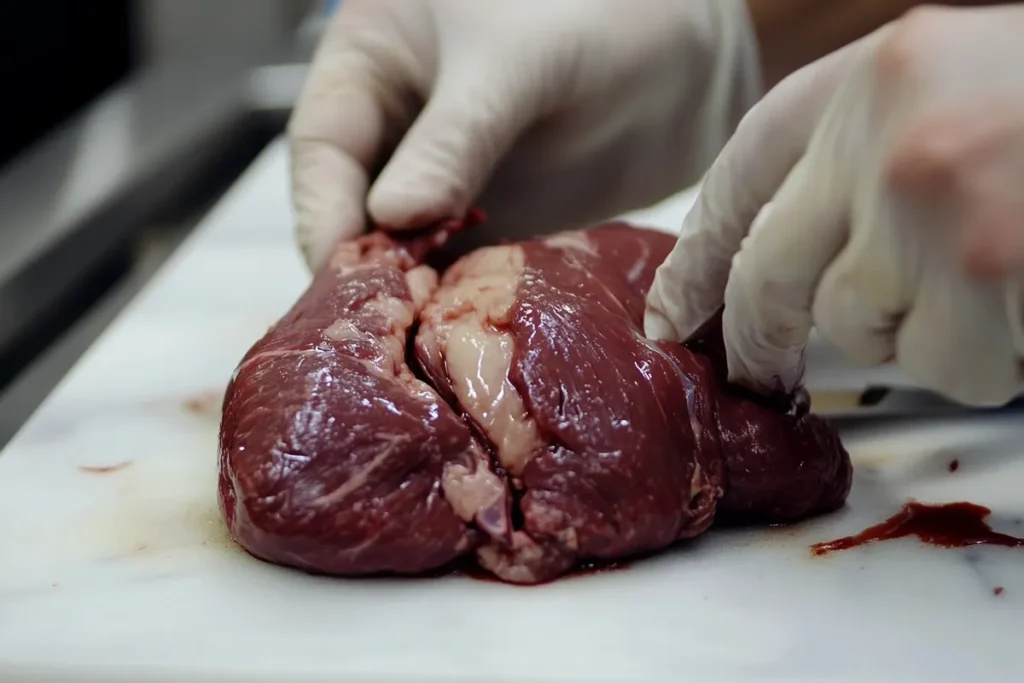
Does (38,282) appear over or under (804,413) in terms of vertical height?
under

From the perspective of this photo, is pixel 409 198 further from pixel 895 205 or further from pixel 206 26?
pixel 206 26

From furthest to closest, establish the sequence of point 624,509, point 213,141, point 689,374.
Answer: point 213,141 < point 689,374 < point 624,509

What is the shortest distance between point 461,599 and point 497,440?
0.79 feet

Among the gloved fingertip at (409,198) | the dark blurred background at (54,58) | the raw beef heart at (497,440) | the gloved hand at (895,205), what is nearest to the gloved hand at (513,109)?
the gloved fingertip at (409,198)

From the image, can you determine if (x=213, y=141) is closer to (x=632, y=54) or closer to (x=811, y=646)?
(x=632, y=54)

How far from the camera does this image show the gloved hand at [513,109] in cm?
203

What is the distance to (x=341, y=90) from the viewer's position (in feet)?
7.49

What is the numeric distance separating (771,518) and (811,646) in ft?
1.13

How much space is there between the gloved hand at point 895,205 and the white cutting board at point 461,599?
1.09 feet

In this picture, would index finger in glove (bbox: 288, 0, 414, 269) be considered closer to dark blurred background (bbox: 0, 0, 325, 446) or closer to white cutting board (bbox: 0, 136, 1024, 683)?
white cutting board (bbox: 0, 136, 1024, 683)

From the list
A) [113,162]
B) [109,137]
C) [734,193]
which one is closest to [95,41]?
[109,137]

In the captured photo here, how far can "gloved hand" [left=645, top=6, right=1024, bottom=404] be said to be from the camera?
1.06m

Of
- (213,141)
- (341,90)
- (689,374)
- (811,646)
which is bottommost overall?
(213,141)

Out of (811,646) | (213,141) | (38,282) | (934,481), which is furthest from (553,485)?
(213,141)
